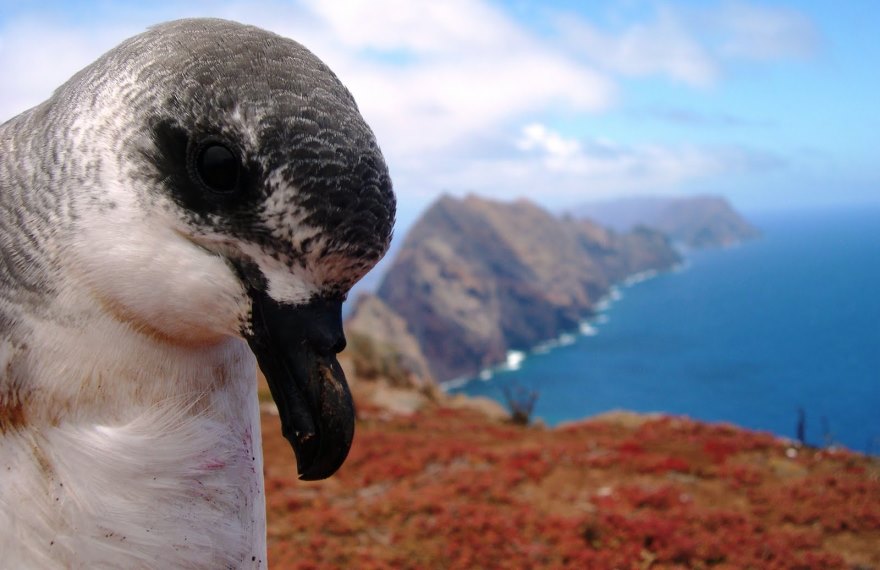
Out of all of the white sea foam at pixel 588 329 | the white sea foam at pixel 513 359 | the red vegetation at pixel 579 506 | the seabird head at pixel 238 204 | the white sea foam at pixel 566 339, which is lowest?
the red vegetation at pixel 579 506

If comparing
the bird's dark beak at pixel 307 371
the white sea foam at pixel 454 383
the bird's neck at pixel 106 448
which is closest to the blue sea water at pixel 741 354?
the white sea foam at pixel 454 383

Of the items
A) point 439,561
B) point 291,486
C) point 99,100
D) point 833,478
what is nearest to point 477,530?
point 439,561

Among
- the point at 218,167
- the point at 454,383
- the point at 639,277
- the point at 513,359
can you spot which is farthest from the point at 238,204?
the point at 639,277

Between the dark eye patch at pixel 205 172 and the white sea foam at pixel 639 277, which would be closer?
the dark eye patch at pixel 205 172

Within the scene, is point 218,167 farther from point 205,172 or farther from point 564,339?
point 564,339

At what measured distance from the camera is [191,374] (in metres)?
1.99

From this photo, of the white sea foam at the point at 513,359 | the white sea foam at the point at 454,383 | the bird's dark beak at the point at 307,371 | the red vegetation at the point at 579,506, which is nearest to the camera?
the bird's dark beak at the point at 307,371

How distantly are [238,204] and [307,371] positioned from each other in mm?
460

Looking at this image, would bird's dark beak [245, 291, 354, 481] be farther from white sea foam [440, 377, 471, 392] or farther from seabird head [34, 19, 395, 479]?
white sea foam [440, 377, 471, 392]

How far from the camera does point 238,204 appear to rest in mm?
1692

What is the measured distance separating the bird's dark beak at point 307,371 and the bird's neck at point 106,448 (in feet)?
1.02

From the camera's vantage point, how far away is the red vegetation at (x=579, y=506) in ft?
23.0

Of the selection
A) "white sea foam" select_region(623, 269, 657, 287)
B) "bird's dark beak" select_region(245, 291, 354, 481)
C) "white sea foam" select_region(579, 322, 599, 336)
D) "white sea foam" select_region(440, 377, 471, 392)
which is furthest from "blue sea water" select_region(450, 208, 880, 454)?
"bird's dark beak" select_region(245, 291, 354, 481)

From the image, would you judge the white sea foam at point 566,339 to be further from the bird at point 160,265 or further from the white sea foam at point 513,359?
the bird at point 160,265
